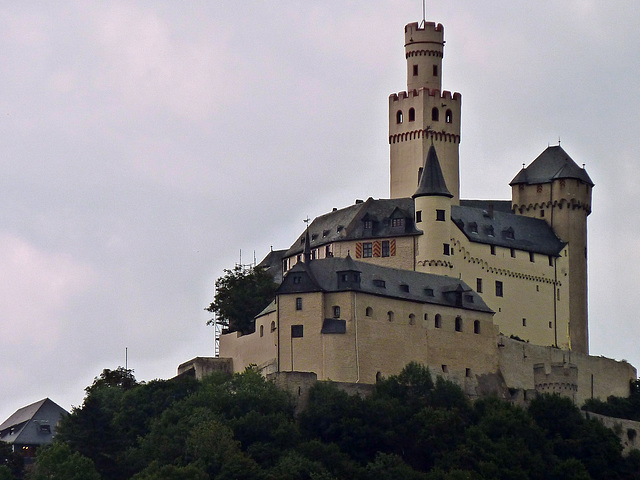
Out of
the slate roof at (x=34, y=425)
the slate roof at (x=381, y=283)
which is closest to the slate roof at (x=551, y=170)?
the slate roof at (x=381, y=283)

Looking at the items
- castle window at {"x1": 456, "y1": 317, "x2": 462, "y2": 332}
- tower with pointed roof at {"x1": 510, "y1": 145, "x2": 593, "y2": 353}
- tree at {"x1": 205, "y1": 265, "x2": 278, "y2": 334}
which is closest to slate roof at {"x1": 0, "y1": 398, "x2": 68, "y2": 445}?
tree at {"x1": 205, "y1": 265, "x2": 278, "y2": 334}

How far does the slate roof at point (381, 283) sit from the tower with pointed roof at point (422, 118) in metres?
8.91

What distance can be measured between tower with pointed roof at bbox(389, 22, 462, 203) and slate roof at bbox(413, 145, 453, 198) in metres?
3.37

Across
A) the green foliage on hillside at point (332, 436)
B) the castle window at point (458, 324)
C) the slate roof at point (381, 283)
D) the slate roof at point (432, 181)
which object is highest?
the slate roof at point (432, 181)

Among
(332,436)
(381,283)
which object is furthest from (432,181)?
(332,436)

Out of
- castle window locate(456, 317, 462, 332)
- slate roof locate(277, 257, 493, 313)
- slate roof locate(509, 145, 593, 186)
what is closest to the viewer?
slate roof locate(277, 257, 493, 313)

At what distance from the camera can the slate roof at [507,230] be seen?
118188 millimetres

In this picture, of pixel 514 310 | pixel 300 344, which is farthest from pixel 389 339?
pixel 514 310

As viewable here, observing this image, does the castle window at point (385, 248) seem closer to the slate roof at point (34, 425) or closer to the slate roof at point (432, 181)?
the slate roof at point (432, 181)

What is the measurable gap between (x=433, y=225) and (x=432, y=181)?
7.82 ft

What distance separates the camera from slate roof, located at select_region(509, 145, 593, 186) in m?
124

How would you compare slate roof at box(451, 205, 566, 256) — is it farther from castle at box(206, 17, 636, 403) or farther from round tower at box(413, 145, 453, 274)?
round tower at box(413, 145, 453, 274)

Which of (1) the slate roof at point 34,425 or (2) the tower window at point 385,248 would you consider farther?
(1) the slate roof at point 34,425

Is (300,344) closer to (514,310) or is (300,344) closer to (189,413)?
(189,413)
